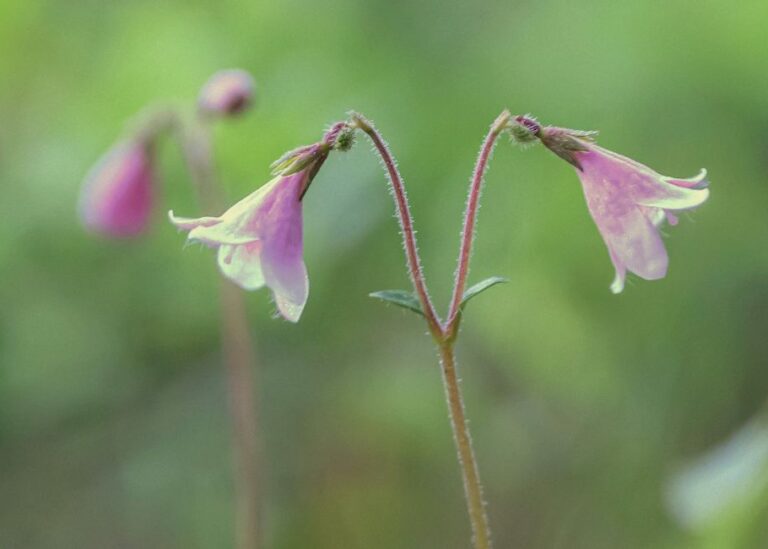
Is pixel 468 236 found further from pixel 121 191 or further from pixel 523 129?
pixel 121 191

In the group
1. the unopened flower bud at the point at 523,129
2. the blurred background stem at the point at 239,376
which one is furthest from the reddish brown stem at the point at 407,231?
the blurred background stem at the point at 239,376

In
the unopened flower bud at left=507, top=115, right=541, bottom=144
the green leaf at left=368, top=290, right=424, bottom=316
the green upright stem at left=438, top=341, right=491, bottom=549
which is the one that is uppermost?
the unopened flower bud at left=507, top=115, right=541, bottom=144

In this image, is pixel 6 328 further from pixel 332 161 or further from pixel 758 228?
pixel 758 228

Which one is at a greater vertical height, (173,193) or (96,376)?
(173,193)

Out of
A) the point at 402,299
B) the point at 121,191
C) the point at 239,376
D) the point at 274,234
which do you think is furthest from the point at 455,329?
the point at 121,191

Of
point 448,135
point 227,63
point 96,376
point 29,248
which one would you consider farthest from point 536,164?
point 29,248

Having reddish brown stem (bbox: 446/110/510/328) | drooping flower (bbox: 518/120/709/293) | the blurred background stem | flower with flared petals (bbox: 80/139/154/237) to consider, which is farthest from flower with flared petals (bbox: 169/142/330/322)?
flower with flared petals (bbox: 80/139/154/237)

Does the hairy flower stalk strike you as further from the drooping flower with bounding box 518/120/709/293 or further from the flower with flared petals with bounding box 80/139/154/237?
the flower with flared petals with bounding box 80/139/154/237
